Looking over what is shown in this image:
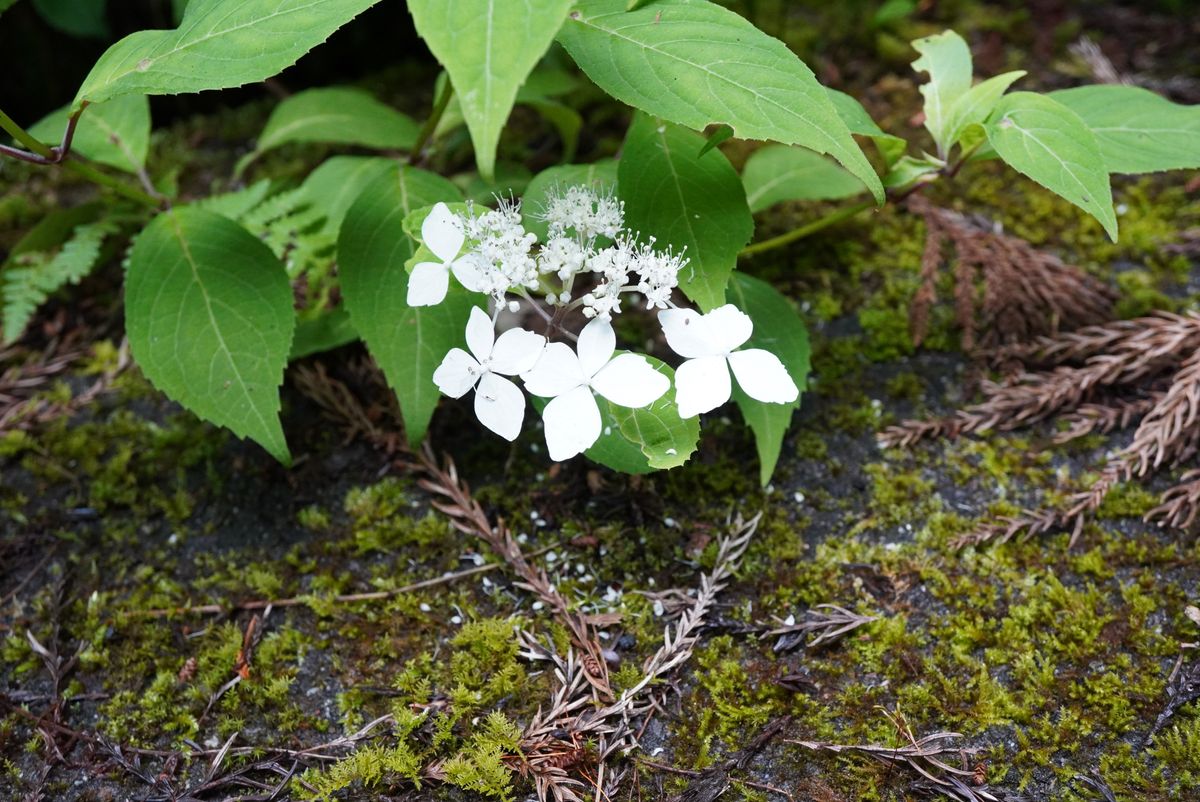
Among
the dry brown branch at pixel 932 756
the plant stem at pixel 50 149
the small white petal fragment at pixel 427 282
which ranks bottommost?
the dry brown branch at pixel 932 756

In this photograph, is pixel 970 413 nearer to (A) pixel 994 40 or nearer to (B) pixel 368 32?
(A) pixel 994 40

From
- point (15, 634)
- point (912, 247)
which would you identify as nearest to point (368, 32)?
point (912, 247)

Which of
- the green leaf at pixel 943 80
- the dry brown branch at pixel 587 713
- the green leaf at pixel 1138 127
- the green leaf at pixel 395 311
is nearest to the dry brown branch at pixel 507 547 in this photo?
the dry brown branch at pixel 587 713

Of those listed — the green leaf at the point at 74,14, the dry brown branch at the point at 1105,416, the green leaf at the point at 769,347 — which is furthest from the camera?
the green leaf at the point at 74,14

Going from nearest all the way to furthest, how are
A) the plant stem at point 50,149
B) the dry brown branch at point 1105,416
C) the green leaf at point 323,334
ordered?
the plant stem at point 50,149, the dry brown branch at point 1105,416, the green leaf at point 323,334

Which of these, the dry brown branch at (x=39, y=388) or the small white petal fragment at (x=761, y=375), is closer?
the small white petal fragment at (x=761, y=375)

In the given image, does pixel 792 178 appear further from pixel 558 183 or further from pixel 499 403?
pixel 499 403

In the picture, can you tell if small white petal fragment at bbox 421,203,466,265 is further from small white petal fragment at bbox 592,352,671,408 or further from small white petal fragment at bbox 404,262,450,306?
small white petal fragment at bbox 592,352,671,408

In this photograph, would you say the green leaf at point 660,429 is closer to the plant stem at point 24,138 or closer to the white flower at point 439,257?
the white flower at point 439,257
